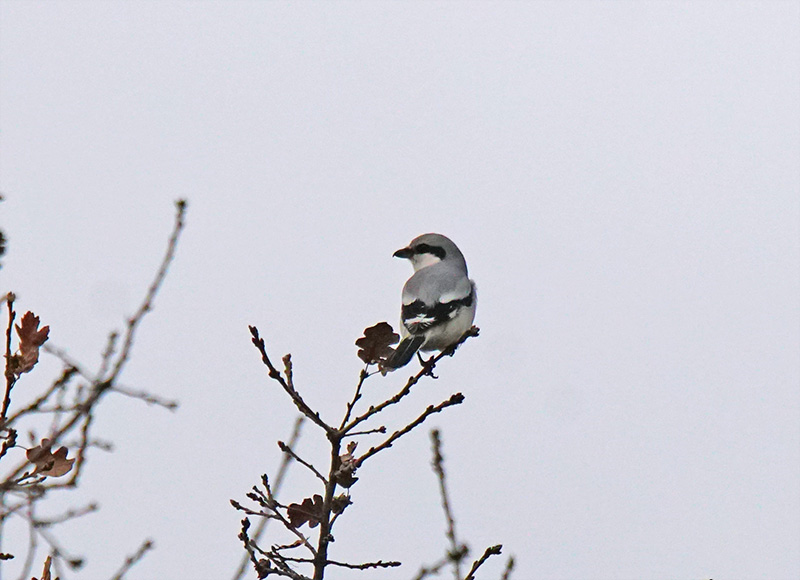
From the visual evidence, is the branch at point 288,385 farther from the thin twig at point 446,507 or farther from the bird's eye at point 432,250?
the bird's eye at point 432,250

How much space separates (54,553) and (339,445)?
809 mm

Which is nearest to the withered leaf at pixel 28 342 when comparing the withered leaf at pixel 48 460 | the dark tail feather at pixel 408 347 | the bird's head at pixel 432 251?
the withered leaf at pixel 48 460

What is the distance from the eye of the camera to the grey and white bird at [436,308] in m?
5.42

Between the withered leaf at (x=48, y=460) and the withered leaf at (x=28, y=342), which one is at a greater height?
the withered leaf at (x=28, y=342)

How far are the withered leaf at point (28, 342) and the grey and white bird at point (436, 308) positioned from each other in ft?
9.09

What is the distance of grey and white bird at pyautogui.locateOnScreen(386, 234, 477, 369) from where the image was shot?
17.8 feet

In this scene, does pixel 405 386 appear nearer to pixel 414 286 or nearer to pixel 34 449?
pixel 34 449

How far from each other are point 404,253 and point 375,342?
4.26 meters

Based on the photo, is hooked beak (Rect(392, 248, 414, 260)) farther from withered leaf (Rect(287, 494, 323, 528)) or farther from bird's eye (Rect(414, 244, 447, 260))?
withered leaf (Rect(287, 494, 323, 528))

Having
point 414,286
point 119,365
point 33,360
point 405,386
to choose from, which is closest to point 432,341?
point 414,286

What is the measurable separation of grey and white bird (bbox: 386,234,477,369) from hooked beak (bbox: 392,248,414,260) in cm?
38

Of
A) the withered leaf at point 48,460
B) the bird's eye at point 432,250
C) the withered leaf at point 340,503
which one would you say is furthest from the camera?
the bird's eye at point 432,250

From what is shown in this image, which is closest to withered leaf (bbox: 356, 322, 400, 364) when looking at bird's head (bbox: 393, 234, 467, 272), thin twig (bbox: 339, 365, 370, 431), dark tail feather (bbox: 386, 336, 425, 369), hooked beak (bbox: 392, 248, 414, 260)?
thin twig (bbox: 339, 365, 370, 431)

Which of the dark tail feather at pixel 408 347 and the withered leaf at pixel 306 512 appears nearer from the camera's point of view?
the withered leaf at pixel 306 512
